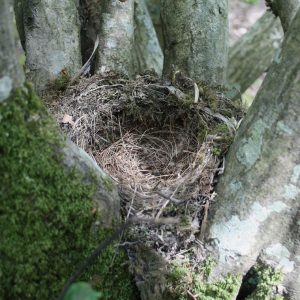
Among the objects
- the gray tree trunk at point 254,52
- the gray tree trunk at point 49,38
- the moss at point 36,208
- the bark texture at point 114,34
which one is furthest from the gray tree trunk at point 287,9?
the gray tree trunk at point 254,52

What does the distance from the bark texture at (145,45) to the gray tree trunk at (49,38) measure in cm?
105

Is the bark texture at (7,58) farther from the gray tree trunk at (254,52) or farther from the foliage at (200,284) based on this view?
the gray tree trunk at (254,52)

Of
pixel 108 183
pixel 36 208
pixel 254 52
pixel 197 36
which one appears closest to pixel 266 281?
pixel 108 183

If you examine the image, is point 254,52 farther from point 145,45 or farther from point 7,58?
point 7,58

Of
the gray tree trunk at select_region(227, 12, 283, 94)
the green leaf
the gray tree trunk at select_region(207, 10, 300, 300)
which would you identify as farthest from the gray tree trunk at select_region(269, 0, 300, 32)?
the gray tree trunk at select_region(227, 12, 283, 94)

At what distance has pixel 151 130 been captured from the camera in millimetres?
2455

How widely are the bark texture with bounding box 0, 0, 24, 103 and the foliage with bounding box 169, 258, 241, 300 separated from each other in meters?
0.76

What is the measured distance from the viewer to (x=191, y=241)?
66.4 inches

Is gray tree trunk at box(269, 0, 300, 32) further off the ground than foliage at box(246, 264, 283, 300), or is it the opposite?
gray tree trunk at box(269, 0, 300, 32)

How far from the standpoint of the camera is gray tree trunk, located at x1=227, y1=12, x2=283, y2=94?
4.47 m

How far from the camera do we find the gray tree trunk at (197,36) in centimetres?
252

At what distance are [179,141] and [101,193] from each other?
32.8 inches

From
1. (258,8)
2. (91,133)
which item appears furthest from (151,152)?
(258,8)

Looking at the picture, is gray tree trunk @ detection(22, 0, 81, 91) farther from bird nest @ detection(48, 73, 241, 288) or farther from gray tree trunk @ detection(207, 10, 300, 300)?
gray tree trunk @ detection(207, 10, 300, 300)
